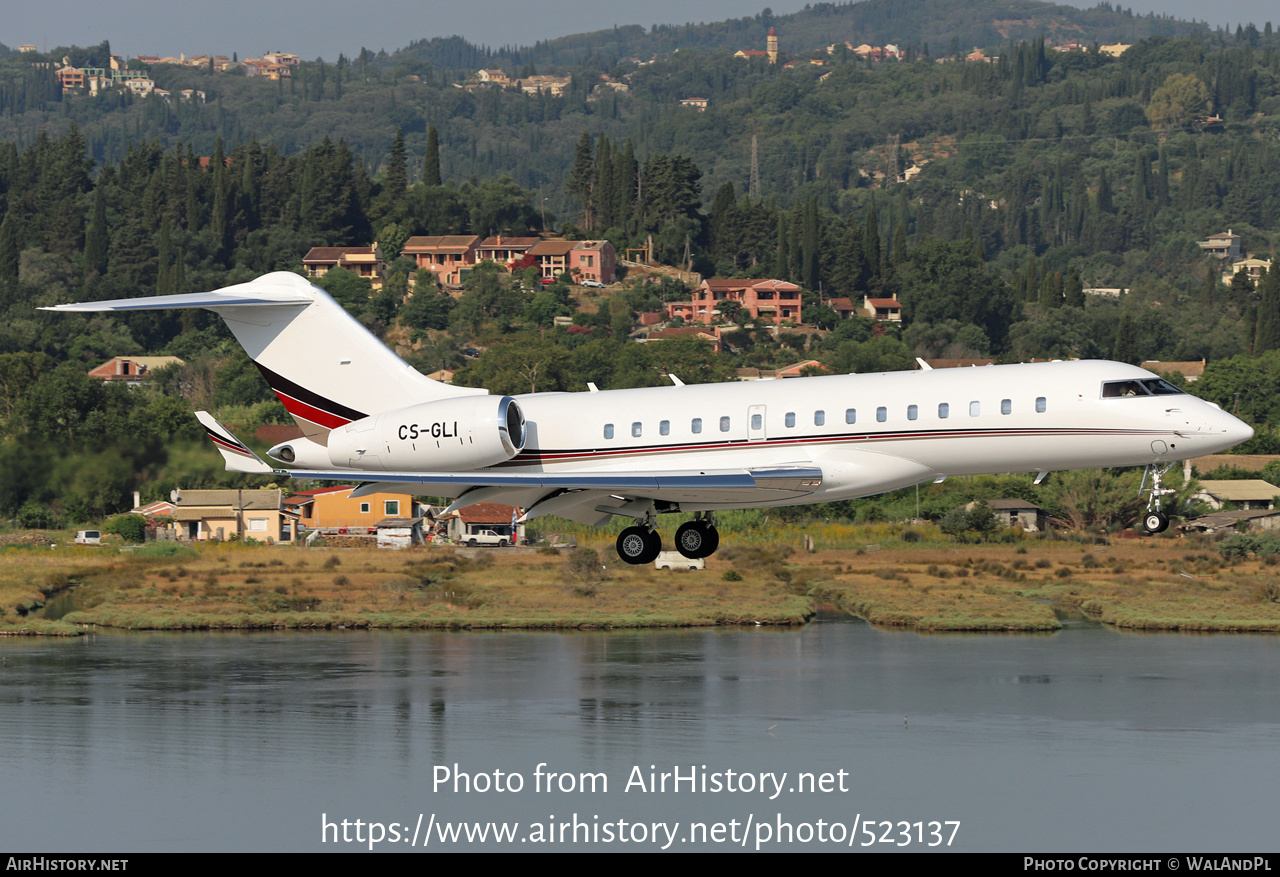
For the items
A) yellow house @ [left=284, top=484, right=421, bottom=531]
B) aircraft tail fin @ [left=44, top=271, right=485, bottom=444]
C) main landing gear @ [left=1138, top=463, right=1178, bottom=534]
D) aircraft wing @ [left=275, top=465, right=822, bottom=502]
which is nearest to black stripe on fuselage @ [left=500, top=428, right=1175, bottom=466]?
aircraft wing @ [left=275, top=465, right=822, bottom=502]

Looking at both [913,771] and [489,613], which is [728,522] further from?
[913,771]

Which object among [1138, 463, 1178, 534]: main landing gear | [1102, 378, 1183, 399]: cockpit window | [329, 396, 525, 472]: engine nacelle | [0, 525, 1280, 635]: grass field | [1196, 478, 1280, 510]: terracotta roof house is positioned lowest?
[1196, 478, 1280, 510]: terracotta roof house

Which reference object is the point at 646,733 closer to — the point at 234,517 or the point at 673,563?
the point at 673,563

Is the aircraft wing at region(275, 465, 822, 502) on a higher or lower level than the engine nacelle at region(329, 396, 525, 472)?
lower

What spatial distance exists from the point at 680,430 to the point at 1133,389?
9.64 meters

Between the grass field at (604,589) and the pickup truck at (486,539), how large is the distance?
13.9ft

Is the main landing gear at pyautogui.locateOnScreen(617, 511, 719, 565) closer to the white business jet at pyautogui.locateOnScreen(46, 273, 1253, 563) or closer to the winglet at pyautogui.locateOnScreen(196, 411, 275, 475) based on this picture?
the white business jet at pyautogui.locateOnScreen(46, 273, 1253, 563)

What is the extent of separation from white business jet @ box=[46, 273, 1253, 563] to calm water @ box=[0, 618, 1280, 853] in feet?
78.2

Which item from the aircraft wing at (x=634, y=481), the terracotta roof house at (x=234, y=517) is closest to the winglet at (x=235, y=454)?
the aircraft wing at (x=634, y=481)

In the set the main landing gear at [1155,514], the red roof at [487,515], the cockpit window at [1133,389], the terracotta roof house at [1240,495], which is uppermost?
the cockpit window at [1133,389]

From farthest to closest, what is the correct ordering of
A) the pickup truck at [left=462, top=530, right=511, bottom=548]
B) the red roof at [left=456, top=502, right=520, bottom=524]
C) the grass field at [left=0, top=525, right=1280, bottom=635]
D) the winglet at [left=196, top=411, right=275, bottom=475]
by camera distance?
the red roof at [left=456, top=502, right=520, bottom=524]
the pickup truck at [left=462, top=530, right=511, bottom=548]
the grass field at [left=0, top=525, right=1280, bottom=635]
the winglet at [left=196, top=411, right=275, bottom=475]

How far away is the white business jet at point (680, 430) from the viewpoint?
36250mm

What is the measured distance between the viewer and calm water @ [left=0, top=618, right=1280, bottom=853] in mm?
61562

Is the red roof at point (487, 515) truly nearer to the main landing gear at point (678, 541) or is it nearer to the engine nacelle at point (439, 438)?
the engine nacelle at point (439, 438)
